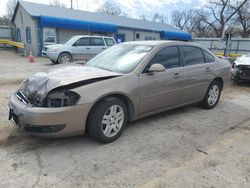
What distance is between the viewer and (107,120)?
3623 millimetres

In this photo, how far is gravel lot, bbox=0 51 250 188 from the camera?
9.21ft

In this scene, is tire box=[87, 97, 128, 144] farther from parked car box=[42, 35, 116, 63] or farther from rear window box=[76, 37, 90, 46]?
rear window box=[76, 37, 90, 46]

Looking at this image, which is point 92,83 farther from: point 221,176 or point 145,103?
point 221,176

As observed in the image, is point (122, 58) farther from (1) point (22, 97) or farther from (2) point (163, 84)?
(1) point (22, 97)

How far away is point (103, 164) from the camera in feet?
10.3

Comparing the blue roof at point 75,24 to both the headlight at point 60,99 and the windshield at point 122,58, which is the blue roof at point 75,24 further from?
the headlight at point 60,99

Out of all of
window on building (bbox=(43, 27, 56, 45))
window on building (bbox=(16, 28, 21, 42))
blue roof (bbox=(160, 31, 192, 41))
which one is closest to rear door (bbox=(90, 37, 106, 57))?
window on building (bbox=(43, 27, 56, 45))

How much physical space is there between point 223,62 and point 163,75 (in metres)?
2.43

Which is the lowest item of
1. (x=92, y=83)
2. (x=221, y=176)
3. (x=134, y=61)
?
(x=221, y=176)

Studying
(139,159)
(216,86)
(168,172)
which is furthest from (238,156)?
(216,86)

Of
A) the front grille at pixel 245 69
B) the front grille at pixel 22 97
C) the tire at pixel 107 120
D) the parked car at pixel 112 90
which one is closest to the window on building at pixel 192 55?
the parked car at pixel 112 90

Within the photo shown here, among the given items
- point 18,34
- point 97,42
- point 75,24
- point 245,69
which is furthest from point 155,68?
point 18,34

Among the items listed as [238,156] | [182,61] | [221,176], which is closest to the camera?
[221,176]

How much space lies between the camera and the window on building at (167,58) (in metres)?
4.35
